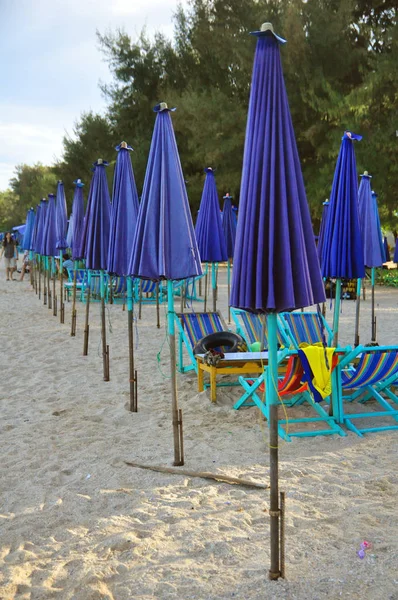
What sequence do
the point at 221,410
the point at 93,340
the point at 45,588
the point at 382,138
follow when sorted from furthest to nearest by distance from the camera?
the point at 382,138 < the point at 93,340 < the point at 221,410 < the point at 45,588

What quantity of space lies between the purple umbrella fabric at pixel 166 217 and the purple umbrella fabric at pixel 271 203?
175 centimetres

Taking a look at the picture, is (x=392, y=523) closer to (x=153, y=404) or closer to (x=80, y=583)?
(x=80, y=583)

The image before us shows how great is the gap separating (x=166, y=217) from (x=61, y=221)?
838cm

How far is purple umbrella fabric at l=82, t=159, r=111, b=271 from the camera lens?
24.8 ft

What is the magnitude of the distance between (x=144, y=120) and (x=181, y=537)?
2883 centimetres

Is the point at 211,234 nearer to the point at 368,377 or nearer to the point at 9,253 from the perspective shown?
the point at 368,377

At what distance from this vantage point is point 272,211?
9.59 feet

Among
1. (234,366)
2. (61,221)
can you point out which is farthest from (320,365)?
(61,221)

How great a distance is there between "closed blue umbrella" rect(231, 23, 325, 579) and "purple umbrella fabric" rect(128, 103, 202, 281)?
5.72 feet

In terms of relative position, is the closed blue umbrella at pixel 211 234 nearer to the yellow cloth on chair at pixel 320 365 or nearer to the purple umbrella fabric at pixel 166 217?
the yellow cloth on chair at pixel 320 365

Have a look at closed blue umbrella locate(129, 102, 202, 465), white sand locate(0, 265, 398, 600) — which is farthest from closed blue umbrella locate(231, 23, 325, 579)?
closed blue umbrella locate(129, 102, 202, 465)

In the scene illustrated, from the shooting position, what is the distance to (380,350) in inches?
210

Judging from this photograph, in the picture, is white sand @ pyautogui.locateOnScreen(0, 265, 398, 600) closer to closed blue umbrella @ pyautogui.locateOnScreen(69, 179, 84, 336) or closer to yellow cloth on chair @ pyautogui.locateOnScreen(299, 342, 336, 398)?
yellow cloth on chair @ pyautogui.locateOnScreen(299, 342, 336, 398)

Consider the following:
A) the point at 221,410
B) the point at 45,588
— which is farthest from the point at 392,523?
the point at 221,410
